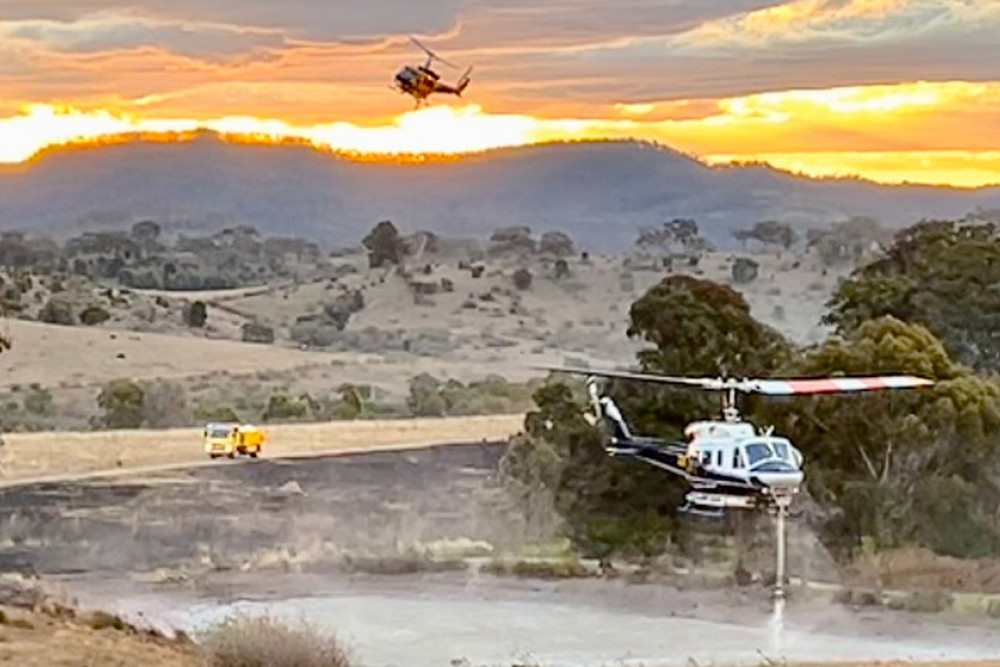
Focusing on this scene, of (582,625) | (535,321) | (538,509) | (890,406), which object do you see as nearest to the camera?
(582,625)

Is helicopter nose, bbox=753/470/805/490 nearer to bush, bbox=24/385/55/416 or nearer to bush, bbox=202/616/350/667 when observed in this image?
bush, bbox=202/616/350/667

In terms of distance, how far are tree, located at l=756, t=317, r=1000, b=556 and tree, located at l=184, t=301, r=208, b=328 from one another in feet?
111

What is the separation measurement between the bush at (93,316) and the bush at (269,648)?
42.8 metres

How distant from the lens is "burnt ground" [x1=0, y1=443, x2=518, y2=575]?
1547 inches

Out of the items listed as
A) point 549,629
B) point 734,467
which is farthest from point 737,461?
point 549,629

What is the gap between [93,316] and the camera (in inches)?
2606

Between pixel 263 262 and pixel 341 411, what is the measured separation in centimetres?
3083

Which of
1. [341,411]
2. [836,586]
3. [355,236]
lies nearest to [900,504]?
[836,586]

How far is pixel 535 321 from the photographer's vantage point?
6781 centimetres

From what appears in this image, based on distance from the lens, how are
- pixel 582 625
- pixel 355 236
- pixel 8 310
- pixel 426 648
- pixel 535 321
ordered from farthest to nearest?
pixel 355 236 → pixel 535 321 → pixel 8 310 → pixel 582 625 → pixel 426 648

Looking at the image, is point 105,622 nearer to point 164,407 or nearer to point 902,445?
point 902,445

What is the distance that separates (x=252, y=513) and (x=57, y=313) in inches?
1007

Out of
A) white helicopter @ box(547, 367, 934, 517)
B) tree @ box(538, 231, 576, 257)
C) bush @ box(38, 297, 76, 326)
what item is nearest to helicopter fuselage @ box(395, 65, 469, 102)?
white helicopter @ box(547, 367, 934, 517)

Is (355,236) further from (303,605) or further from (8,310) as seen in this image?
(303,605)
